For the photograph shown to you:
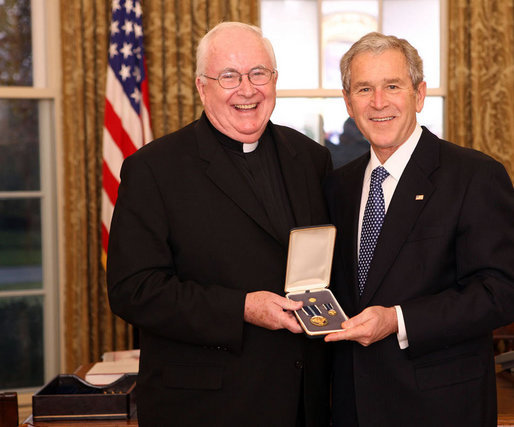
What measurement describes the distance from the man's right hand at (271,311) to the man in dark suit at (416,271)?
0.44 feet

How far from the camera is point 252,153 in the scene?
7.82ft

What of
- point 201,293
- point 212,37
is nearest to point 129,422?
point 201,293

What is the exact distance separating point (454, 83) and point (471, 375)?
11.5 ft

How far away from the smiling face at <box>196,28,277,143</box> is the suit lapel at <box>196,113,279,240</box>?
0.10 meters

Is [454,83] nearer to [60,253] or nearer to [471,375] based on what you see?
[60,253]

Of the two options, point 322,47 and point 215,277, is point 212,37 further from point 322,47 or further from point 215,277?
point 322,47

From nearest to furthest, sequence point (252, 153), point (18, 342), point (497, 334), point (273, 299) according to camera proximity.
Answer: point (273, 299) → point (252, 153) → point (497, 334) → point (18, 342)

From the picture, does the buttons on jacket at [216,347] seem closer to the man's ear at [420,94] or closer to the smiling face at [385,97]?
the smiling face at [385,97]

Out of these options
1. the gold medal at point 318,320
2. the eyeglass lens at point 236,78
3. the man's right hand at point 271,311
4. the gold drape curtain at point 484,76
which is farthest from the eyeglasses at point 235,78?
the gold drape curtain at point 484,76

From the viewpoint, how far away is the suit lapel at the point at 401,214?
2.03 metres

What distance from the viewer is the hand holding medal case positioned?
1.96 meters

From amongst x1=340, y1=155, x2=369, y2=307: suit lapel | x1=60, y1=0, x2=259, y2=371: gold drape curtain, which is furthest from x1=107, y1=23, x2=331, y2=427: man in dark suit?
x1=60, y1=0, x2=259, y2=371: gold drape curtain

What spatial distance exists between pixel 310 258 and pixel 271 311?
0.72 ft

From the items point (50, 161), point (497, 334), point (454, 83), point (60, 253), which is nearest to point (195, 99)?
point (50, 161)
